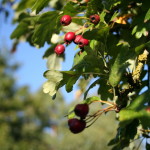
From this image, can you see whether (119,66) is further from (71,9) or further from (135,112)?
(71,9)

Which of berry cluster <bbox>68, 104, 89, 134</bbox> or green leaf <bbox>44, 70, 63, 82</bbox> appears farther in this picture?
green leaf <bbox>44, 70, 63, 82</bbox>

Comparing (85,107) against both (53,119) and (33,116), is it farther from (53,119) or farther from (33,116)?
(53,119)

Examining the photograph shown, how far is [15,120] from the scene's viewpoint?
31.9 metres

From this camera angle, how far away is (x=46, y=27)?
6.59 feet

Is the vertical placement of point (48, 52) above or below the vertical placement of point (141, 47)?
above

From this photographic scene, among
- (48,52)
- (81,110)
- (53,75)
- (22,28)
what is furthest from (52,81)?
(22,28)

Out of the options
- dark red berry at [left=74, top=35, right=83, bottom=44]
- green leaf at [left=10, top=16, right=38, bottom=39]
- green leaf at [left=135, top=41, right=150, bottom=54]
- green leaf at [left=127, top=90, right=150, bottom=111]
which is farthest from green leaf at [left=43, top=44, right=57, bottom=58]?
green leaf at [left=127, top=90, right=150, bottom=111]

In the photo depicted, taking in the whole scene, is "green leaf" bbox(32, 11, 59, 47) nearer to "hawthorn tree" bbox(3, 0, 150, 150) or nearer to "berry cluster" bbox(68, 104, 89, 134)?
"hawthorn tree" bbox(3, 0, 150, 150)

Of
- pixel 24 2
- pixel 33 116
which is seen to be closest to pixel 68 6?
pixel 24 2

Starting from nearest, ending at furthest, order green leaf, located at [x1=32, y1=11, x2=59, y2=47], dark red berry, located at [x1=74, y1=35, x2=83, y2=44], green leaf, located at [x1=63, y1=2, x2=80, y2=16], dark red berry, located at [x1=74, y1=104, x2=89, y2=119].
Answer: dark red berry, located at [x1=74, y1=104, x2=89, y2=119]
dark red berry, located at [x1=74, y1=35, x2=83, y2=44]
green leaf, located at [x1=63, y1=2, x2=80, y2=16]
green leaf, located at [x1=32, y1=11, x2=59, y2=47]

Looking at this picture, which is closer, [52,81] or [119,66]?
[119,66]

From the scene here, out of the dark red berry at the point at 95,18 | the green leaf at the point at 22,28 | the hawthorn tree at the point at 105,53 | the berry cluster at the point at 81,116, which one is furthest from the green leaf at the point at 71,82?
the green leaf at the point at 22,28

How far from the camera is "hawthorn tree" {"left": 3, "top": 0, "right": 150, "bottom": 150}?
1489 mm

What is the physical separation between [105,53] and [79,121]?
40 centimetres
